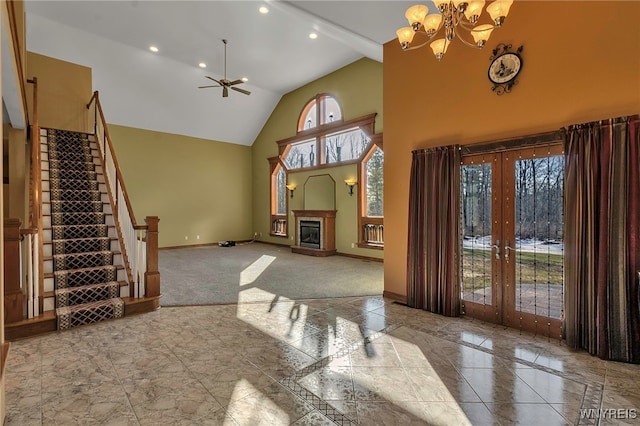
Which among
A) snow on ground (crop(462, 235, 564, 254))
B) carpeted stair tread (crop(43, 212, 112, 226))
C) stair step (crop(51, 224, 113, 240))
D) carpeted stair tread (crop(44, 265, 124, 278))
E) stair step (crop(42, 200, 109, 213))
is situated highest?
stair step (crop(42, 200, 109, 213))

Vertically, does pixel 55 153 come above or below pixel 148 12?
below

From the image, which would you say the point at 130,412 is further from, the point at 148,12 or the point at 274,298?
the point at 148,12

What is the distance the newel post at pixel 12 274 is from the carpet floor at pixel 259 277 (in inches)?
58.9

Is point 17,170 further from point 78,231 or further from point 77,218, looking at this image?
point 78,231

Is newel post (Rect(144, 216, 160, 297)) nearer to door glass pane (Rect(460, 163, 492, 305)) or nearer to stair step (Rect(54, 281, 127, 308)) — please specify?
stair step (Rect(54, 281, 127, 308))

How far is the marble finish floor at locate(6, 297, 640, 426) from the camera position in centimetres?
208

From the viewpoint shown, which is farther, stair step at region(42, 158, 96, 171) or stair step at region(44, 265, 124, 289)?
stair step at region(42, 158, 96, 171)

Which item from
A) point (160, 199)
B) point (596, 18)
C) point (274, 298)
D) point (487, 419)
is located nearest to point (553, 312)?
Answer: point (487, 419)

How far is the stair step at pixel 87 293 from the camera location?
3.69m

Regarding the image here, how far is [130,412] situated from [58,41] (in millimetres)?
8540

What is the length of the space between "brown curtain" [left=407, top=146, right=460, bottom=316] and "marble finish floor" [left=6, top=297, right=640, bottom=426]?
426mm

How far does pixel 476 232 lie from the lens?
378cm

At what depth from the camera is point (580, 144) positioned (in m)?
2.92

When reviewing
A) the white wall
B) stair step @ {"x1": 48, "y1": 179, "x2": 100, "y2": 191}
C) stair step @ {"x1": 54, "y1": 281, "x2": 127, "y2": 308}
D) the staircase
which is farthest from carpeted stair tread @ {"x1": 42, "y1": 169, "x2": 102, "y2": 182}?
the white wall
